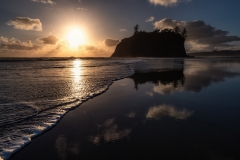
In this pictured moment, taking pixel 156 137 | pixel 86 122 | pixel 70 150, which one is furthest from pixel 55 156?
pixel 156 137

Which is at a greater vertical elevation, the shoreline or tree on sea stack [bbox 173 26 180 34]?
tree on sea stack [bbox 173 26 180 34]

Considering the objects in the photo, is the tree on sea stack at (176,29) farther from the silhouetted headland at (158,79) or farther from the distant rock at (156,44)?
the silhouetted headland at (158,79)

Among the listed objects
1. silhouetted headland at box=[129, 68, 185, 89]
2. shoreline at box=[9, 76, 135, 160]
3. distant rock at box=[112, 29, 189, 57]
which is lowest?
shoreline at box=[9, 76, 135, 160]

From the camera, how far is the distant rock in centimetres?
14646

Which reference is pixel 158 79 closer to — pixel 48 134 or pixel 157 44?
pixel 48 134

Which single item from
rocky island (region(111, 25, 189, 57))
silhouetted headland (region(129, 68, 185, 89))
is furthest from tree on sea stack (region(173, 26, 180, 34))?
silhouetted headland (region(129, 68, 185, 89))

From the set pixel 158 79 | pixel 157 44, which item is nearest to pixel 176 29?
pixel 157 44

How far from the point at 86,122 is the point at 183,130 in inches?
128

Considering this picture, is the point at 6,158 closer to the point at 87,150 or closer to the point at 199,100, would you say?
the point at 87,150

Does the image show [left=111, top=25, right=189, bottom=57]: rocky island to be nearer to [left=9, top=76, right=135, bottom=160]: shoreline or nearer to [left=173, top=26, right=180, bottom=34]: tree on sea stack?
[left=173, top=26, right=180, bottom=34]: tree on sea stack

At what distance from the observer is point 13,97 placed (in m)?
9.09

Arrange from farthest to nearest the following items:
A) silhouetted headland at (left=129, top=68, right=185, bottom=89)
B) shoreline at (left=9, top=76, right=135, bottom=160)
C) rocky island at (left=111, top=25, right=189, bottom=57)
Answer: rocky island at (left=111, top=25, right=189, bottom=57), silhouetted headland at (left=129, top=68, right=185, bottom=89), shoreline at (left=9, top=76, right=135, bottom=160)

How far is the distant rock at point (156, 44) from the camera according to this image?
146 metres

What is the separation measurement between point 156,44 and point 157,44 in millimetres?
961
